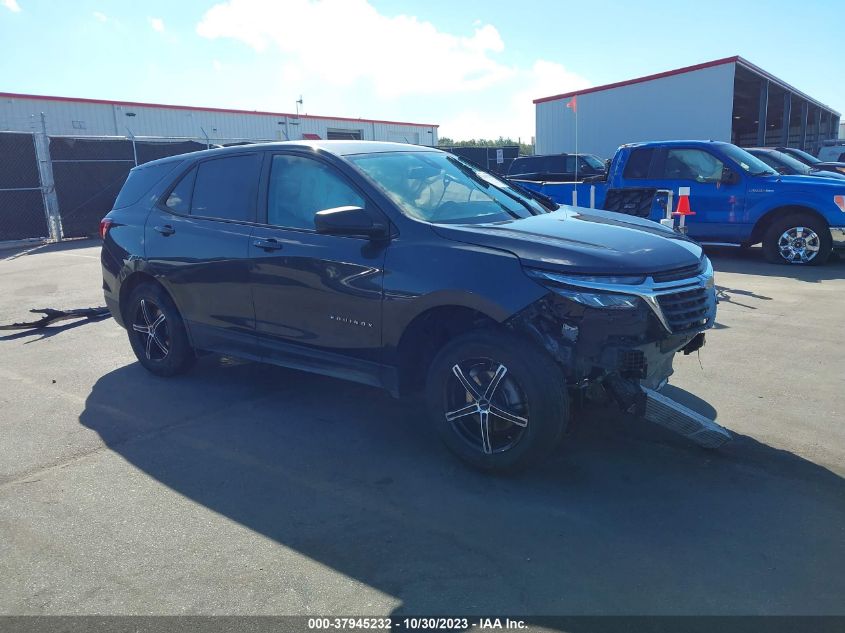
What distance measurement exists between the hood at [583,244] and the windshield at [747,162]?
7.44m

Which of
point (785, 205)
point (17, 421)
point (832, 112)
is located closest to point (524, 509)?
point (17, 421)

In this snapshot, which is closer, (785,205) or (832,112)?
(785,205)

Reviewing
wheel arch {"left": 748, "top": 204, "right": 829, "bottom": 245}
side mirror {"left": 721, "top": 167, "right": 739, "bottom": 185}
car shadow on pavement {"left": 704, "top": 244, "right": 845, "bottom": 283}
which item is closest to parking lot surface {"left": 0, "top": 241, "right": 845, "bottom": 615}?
car shadow on pavement {"left": 704, "top": 244, "right": 845, "bottom": 283}

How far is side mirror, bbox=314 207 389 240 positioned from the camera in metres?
4.02

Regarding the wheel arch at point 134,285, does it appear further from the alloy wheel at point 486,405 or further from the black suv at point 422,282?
the alloy wheel at point 486,405

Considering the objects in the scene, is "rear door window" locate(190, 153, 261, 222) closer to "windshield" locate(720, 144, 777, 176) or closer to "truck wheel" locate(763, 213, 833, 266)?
"windshield" locate(720, 144, 777, 176)

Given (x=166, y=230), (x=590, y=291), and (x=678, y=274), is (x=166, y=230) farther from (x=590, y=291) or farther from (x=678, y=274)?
(x=678, y=274)

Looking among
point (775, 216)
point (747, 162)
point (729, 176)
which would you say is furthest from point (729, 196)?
point (775, 216)

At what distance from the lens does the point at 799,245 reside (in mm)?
10547

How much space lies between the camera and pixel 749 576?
294 centimetres

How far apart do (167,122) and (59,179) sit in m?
13.5

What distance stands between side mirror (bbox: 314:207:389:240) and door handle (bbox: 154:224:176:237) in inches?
77.2

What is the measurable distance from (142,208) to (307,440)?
8.93ft

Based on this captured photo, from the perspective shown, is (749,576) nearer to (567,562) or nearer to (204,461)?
(567,562)
